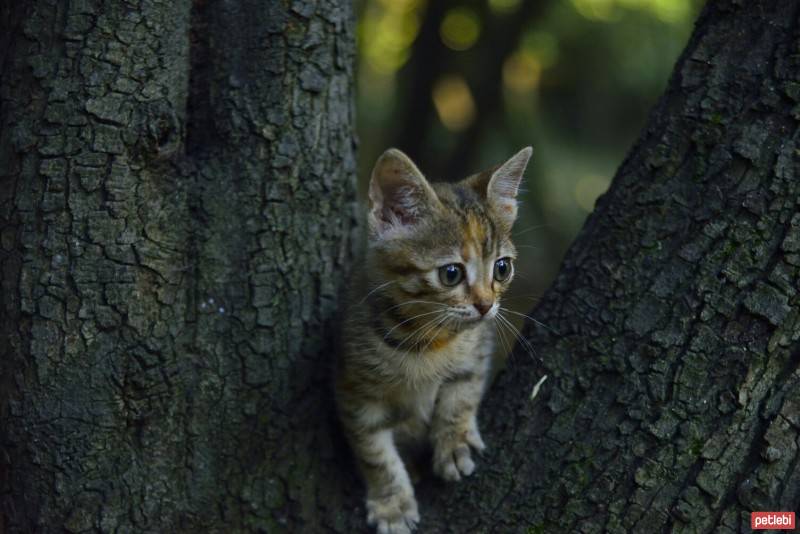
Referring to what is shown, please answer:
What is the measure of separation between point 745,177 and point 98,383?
7.38 feet

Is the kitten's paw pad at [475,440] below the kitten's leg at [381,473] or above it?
above

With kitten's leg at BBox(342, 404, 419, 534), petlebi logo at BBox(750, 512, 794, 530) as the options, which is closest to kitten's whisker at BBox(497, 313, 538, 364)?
kitten's leg at BBox(342, 404, 419, 534)

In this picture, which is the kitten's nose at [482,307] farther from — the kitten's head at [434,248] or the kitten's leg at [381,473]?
the kitten's leg at [381,473]

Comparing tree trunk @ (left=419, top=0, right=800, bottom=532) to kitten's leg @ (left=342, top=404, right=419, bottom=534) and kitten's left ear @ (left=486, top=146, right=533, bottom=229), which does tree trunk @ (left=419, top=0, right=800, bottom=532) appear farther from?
kitten's left ear @ (left=486, top=146, right=533, bottom=229)

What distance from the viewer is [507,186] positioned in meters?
3.30

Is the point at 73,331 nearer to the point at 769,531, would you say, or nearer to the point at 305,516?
the point at 305,516

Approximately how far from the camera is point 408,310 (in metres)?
3.05

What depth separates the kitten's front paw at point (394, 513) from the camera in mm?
3027

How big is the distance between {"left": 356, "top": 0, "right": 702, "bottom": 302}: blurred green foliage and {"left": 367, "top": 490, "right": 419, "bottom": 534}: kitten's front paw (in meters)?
3.32

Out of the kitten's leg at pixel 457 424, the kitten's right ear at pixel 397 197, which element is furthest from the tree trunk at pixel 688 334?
the kitten's right ear at pixel 397 197

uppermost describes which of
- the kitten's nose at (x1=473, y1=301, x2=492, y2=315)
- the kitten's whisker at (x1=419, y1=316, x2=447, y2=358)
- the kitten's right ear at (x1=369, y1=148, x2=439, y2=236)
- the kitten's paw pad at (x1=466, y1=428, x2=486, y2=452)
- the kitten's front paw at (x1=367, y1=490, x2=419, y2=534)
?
the kitten's right ear at (x1=369, y1=148, x2=439, y2=236)

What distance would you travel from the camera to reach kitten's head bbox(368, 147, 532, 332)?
2904 millimetres

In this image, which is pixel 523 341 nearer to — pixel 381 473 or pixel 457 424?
pixel 457 424

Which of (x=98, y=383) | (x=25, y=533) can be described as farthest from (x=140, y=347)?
(x=25, y=533)
